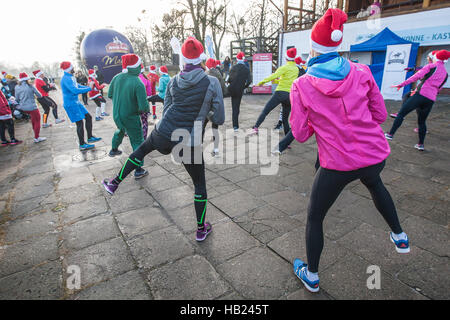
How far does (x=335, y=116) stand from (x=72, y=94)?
5737 millimetres

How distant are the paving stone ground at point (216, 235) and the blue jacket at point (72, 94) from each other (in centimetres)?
147

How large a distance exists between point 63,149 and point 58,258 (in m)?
4.61

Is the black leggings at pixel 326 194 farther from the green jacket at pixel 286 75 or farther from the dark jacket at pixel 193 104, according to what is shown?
the green jacket at pixel 286 75

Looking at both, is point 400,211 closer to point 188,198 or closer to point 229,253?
point 229,253

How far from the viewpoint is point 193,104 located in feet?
7.66

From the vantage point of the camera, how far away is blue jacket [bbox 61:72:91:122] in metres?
5.46

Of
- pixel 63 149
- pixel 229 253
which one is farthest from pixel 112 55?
pixel 229 253

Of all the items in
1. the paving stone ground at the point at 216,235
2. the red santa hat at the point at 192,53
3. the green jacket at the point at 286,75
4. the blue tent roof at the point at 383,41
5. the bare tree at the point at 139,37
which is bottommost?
the paving stone ground at the point at 216,235

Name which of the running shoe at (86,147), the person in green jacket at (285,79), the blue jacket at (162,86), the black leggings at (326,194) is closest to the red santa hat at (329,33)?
the black leggings at (326,194)

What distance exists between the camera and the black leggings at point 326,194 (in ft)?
5.61

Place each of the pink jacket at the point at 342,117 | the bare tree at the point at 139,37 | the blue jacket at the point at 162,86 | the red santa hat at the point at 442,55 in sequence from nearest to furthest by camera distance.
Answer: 1. the pink jacket at the point at 342,117
2. the red santa hat at the point at 442,55
3. the blue jacket at the point at 162,86
4. the bare tree at the point at 139,37

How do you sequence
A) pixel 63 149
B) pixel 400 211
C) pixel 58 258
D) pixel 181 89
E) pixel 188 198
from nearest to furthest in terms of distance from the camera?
pixel 181 89, pixel 58 258, pixel 400 211, pixel 188 198, pixel 63 149

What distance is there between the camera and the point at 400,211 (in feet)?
9.95

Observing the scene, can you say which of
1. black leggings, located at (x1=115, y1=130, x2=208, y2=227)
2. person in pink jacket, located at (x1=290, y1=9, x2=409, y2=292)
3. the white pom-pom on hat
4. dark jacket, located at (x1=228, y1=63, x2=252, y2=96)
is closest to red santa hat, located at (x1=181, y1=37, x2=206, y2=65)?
black leggings, located at (x1=115, y1=130, x2=208, y2=227)
